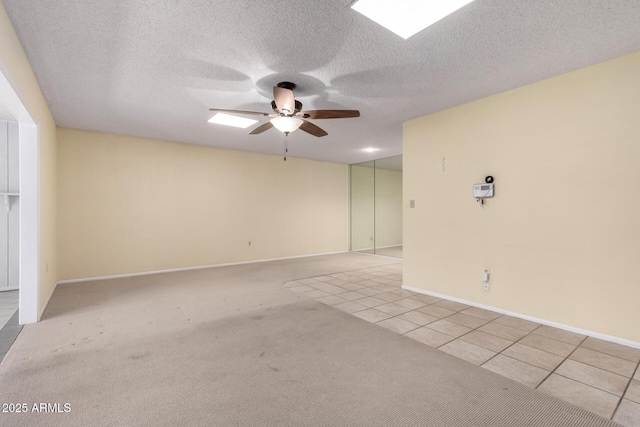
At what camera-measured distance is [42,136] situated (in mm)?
3348

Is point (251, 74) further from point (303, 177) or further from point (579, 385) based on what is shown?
point (303, 177)

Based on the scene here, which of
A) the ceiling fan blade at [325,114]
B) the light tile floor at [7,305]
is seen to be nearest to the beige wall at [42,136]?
the light tile floor at [7,305]

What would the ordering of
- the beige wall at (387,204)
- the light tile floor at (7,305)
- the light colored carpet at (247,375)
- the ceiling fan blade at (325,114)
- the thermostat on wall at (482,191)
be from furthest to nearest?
the beige wall at (387,204) → the thermostat on wall at (482,191) → the light tile floor at (7,305) → the ceiling fan blade at (325,114) → the light colored carpet at (247,375)

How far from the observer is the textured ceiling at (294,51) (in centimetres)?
198

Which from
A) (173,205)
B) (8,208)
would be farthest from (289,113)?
(8,208)

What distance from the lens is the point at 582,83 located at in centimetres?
277

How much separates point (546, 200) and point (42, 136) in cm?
566

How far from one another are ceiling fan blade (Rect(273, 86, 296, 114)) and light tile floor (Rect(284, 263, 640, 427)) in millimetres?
2351

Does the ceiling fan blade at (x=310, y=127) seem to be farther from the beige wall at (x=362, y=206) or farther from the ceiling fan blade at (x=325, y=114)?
the beige wall at (x=362, y=206)

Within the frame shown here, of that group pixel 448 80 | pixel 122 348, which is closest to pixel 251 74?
pixel 448 80

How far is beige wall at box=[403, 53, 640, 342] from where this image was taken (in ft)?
8.40

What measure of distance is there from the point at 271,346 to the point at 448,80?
3.13 meters

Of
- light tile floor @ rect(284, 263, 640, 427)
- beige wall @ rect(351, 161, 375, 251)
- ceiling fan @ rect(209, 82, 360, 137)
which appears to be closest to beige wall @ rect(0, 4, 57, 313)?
ceiling fan @ rect(209, 82, 360, 137)

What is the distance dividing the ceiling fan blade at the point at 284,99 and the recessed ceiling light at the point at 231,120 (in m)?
1.59
